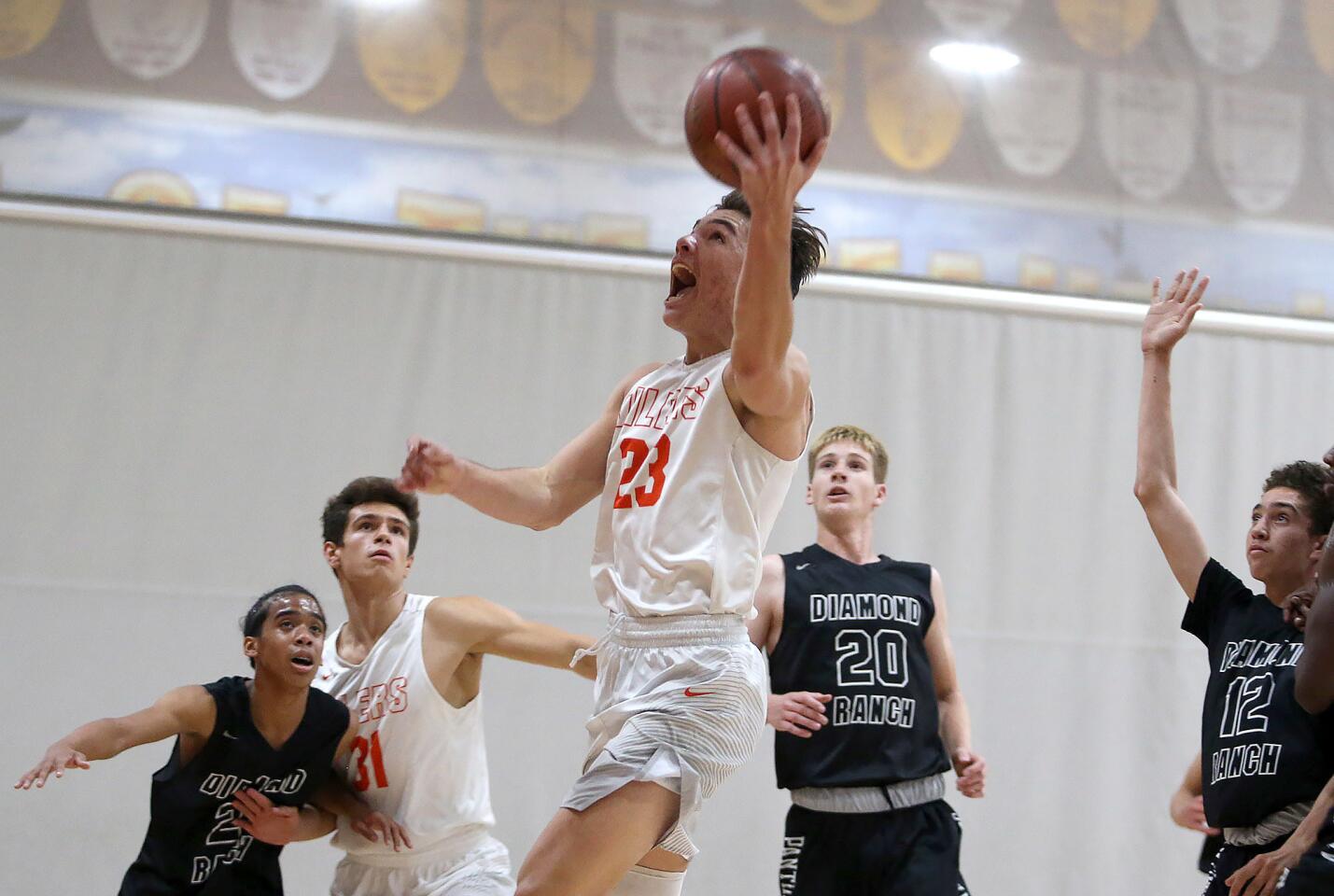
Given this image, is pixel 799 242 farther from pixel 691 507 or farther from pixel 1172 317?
pixel 1172 317

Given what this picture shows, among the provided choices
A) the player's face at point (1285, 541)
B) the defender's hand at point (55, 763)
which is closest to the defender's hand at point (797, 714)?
the player's face at point (1285, 541)

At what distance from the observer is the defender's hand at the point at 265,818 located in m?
3.74

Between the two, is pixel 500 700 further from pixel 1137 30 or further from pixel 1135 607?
pixel 1137 30

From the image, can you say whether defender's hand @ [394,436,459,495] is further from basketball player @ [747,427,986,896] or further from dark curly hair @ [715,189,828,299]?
basketball player @ [747,427,986,896]

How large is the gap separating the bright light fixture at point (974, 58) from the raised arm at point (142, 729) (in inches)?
186

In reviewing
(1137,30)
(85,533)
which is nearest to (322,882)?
(85,533)

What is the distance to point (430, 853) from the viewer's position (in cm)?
394

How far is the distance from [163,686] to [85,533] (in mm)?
712

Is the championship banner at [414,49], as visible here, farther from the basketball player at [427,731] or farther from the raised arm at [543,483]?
the raised arm at [543,483]

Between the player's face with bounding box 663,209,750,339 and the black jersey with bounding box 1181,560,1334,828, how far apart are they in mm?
1504

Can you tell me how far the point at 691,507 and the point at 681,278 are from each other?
565mm

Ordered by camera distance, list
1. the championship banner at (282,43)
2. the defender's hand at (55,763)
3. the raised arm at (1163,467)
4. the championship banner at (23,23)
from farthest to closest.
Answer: the championship banner at (282,43)
the championship banner at (23,23)
the raised arm at (1163,467)
the defender's hand at (55,763)

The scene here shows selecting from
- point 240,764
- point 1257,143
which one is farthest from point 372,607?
point 1257,143

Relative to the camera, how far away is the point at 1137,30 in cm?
695
